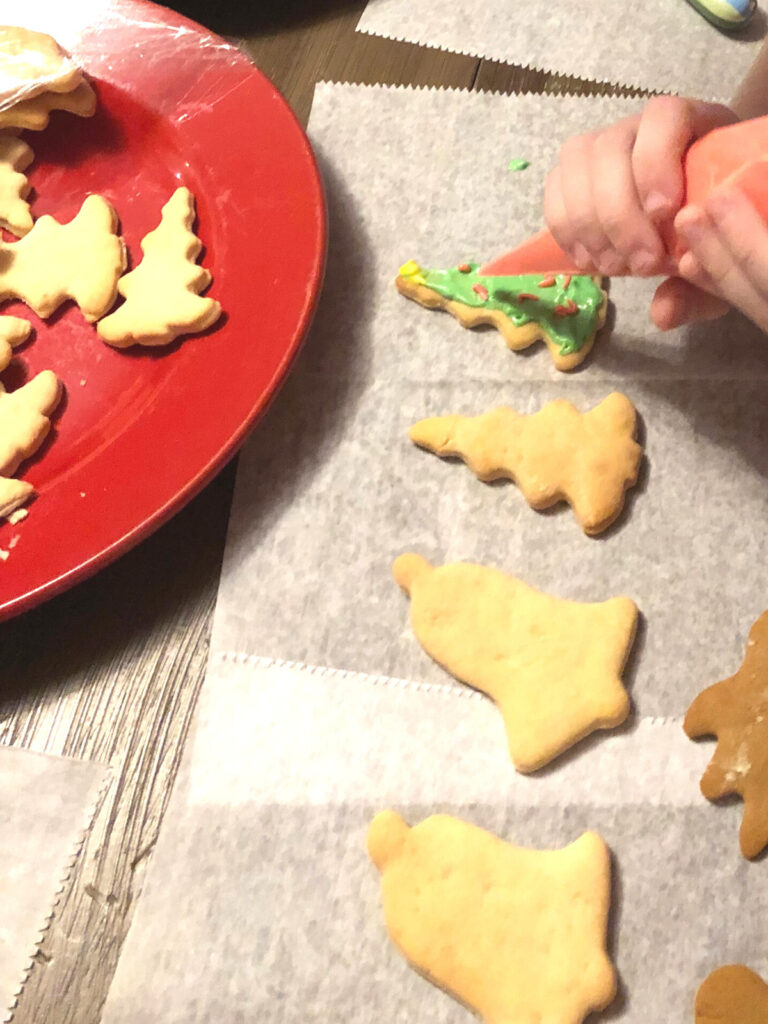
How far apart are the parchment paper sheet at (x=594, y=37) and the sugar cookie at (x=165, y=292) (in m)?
0.34

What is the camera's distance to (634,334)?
0.70 m

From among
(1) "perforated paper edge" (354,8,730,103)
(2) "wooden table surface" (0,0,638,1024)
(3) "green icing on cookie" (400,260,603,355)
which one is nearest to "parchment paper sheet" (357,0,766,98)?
(1) "perforated paper edge" (354,8,730,103)

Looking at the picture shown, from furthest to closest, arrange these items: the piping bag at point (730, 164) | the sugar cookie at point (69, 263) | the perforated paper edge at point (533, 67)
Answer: the perforated paper edge at point (533, 67) < the sugar cookie at point (69, 263) < the piping bag at point (730, 164)

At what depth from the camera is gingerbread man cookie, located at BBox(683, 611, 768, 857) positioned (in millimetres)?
531

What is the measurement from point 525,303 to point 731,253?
231 millimetres

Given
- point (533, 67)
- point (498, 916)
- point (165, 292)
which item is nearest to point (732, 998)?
point (498, 916)

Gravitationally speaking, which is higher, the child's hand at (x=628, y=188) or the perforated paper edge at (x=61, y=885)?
the child's hand at (x=628, y=188)

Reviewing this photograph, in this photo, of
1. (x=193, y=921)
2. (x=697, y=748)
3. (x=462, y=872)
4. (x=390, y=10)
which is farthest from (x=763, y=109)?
(x=193, y=921)

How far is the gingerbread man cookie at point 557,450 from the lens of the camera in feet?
2.02

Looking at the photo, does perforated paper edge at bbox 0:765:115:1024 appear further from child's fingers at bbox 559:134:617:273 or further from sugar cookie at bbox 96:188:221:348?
child's fingers at bbox 559:134:617:273

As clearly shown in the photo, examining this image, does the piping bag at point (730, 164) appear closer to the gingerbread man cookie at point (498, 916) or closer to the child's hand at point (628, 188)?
the child's hand at point (628, 188)

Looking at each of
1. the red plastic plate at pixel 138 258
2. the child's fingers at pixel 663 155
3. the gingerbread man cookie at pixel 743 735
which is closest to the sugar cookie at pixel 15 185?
the red plastic plate at pixel 138 258

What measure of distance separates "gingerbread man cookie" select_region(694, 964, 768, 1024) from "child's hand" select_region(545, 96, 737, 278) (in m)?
0.41

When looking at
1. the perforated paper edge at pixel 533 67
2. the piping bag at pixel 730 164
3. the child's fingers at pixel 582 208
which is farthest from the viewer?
the perforated paper edge at pixel 533 67
